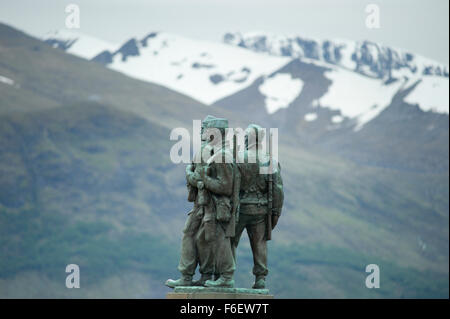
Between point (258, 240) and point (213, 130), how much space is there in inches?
101

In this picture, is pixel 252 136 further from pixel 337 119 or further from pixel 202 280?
pixel 337 119

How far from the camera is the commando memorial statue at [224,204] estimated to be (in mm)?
21562

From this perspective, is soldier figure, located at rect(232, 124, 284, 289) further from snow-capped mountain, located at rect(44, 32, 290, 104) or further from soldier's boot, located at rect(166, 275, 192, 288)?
snow-capped mountain, located at rect(44, 32, 290, 104)

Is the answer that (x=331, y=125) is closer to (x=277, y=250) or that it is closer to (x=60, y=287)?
(x=277, y=250)

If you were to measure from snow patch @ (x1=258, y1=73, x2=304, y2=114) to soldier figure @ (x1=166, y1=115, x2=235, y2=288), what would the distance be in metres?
119

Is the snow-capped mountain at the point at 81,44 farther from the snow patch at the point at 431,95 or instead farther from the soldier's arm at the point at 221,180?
the soldier's arm at the point at 221,180

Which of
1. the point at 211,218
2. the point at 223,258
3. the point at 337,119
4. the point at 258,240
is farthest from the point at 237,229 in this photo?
the point at 337,119

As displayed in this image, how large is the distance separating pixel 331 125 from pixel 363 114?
4.34m

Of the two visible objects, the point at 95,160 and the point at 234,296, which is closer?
the point at 234,296

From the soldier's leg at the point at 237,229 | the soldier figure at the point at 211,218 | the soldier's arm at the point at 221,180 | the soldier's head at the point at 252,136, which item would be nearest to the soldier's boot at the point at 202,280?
the soldier figure at the point at 211,218

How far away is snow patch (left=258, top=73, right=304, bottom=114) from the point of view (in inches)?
5610

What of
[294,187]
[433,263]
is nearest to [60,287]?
[294,187]

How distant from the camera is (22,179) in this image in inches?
3994

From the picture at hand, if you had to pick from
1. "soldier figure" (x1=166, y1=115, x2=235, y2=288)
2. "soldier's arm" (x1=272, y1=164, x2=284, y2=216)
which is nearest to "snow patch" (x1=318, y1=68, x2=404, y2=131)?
"soldier's arm" (x1=272, y1=164, x2=284, y2=216)
